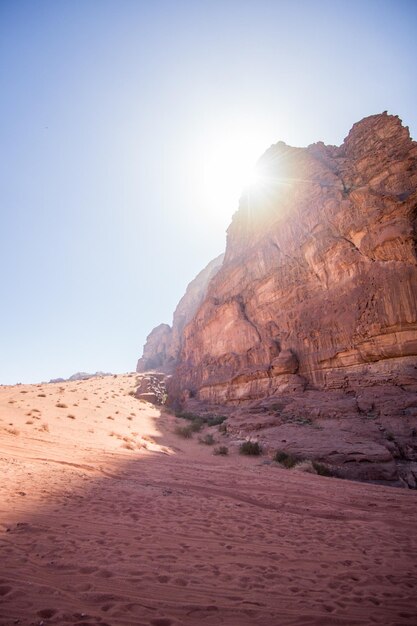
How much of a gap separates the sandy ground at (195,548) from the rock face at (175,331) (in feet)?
218

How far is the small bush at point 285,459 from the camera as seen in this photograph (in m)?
12.6

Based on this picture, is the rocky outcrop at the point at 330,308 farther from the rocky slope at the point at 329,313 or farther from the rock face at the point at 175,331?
the rock face at the point at 175,331

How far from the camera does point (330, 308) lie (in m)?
24.8

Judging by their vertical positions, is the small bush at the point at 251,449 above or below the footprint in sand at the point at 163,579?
below

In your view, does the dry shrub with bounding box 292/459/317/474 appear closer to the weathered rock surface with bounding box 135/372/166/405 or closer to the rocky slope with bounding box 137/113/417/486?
the rocky slope with bounding box 137/113/417/486

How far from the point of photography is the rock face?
7756cm

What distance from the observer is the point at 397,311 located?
19.2m

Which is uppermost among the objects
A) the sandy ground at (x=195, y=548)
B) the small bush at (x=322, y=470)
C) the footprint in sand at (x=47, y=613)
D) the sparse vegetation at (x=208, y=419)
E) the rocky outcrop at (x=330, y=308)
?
the rocky outcrop at (x=330, y=308)

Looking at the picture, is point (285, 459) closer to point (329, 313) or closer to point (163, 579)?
point (163, 579)

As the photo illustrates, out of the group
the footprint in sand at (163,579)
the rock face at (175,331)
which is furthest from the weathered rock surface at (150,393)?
the footprint in sand at (163,579)

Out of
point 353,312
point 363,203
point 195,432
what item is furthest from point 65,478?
point 363,203

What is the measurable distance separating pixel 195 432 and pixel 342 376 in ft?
38.9

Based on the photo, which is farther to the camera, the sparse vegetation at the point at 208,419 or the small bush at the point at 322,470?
the sparse vegetation at the point at 208,419

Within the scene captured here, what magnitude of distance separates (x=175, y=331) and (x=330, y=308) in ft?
191
